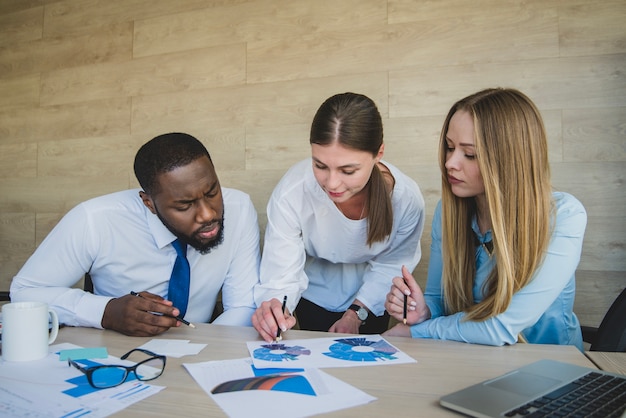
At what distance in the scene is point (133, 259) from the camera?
1.67 m

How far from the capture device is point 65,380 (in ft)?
3.01

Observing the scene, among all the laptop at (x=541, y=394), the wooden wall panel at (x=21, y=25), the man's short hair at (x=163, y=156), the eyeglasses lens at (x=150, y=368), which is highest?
the wooden wall panel at (x=21, y=25)

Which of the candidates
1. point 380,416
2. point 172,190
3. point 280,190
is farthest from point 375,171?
point 380,416

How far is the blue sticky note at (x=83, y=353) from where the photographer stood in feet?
3.47

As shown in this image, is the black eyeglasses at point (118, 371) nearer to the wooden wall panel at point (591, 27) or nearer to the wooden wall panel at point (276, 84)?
the wooden wall panel at point (276, 84)

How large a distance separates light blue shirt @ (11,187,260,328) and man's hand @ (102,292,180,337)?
23 cm

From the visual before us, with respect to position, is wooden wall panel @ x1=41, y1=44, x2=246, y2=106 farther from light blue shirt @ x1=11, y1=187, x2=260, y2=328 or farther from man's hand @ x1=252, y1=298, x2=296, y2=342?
man's hand @ x1=252, y1=298, x2=296, y2=342

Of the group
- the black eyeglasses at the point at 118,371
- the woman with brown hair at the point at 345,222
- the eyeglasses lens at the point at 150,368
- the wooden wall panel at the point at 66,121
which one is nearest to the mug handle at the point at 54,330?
the black eyeglasses at the point at 118,371

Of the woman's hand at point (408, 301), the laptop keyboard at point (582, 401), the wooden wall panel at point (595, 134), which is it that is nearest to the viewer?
the laptop keyboard at point (582, 401)

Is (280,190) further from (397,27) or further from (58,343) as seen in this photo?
(397,27)

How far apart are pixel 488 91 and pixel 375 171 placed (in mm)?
514

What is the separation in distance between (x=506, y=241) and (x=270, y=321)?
633mm

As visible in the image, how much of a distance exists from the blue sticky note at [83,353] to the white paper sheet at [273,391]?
0.22 metres

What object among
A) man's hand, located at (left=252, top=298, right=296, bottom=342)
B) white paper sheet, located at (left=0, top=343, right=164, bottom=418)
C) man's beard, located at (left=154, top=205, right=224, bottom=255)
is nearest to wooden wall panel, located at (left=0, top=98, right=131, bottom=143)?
man's beard, located at (left=154, top=205, right=224, bottom=255)
